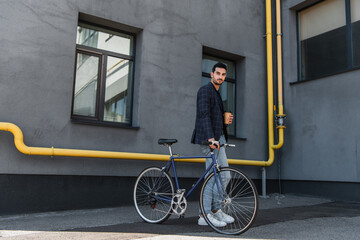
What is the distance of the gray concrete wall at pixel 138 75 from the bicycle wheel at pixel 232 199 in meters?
2.04

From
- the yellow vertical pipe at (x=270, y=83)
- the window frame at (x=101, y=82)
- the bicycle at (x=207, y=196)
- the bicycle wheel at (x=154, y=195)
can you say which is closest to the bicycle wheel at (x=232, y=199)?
the bicycle at (x=207, y=196)

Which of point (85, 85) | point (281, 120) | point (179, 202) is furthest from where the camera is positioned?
point (281, 120)

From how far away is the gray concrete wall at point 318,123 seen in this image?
18.9ft

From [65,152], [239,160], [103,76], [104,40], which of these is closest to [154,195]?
[65,152]

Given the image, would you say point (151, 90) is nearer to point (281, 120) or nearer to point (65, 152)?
point (65, 152)

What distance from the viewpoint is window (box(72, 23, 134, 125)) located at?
514cm

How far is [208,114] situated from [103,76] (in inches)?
91.8

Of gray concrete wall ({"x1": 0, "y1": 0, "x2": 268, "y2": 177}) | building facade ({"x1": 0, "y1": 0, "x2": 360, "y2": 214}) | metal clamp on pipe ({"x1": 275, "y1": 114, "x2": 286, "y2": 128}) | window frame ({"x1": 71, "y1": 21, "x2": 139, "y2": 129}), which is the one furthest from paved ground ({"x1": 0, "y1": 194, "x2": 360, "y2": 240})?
metal clamp on pipe ({"x1": 275, "y1": 114, "x2": 286, "y2": 128})

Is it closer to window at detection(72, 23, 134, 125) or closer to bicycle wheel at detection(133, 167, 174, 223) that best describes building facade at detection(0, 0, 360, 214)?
window at detection(72, 23, 134, 125)

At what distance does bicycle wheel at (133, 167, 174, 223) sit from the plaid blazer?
59 centimetres

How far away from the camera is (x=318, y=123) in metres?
6.27

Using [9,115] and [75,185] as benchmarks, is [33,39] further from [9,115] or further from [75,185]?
[75,185]

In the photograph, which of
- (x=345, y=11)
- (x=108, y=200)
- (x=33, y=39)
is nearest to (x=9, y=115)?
(x=33, y=39)

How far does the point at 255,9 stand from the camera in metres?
7.04
